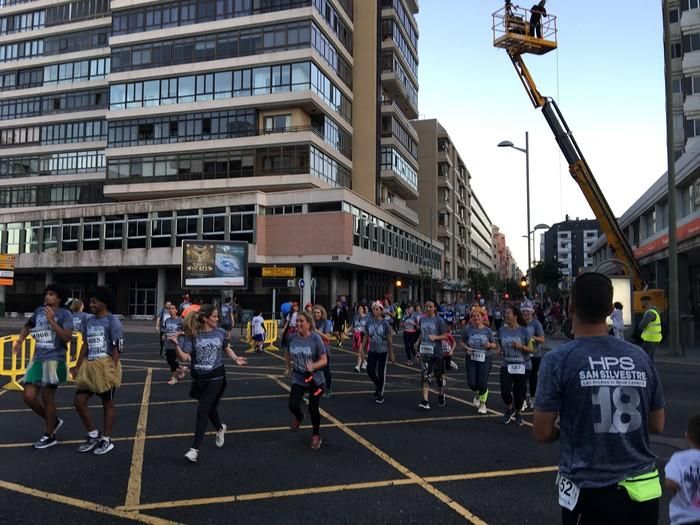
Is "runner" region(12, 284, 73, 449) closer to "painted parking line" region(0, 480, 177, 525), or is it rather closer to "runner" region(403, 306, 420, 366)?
"painted parking line" region(0, 480, 177, 525)

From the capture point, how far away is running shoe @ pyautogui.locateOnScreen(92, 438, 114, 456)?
20.4 feet

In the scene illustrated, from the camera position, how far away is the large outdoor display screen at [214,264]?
30.0 meters

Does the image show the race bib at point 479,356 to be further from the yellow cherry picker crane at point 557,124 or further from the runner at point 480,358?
the yellow cherry picker crane at point 557,124

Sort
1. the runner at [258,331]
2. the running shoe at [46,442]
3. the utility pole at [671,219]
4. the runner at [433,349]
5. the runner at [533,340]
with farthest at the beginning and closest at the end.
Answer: the runner at [258,331] < the utility pole at [671,219] < the runner at [433,349] < the runner at [533,340] < the running shoe at [46,442]

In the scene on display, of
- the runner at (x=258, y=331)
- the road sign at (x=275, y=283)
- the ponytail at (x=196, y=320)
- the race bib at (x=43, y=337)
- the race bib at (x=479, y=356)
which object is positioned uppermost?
the road sign at (x=275, y=283)

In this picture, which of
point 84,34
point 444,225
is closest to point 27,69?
point 84,34

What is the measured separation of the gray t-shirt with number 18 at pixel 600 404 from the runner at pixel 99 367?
17.2ft

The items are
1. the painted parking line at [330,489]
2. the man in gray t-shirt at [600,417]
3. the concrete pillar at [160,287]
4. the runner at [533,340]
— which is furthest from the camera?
the concrete pillar at [160,287]

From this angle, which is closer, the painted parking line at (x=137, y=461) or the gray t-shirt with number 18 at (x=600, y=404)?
the gray t-shirt with number 18 at (x=600, y=404)

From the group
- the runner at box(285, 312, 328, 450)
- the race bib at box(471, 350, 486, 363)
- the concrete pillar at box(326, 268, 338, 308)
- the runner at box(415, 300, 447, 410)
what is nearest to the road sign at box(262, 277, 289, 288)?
the concrete pillar at box(326, 268, 338, 308)

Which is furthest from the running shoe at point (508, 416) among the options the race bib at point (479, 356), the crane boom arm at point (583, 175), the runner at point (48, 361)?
the crane boom arm at point (583, 175)

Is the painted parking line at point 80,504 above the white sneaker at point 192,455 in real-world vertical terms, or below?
below

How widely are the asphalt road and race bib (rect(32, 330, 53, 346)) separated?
49.4 inches

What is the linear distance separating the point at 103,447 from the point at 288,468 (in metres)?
2.27
